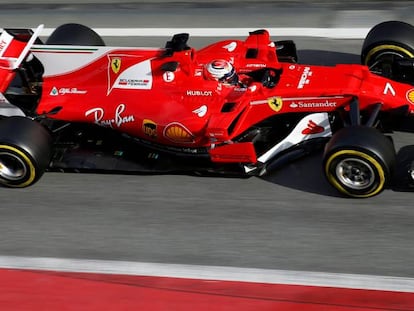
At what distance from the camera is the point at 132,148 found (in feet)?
26.0

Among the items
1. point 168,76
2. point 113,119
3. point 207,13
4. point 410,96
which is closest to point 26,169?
point 113,119

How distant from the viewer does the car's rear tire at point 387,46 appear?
325 inches

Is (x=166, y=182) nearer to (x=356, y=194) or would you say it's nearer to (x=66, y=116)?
(x=66, y=116)

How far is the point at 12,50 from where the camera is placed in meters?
8.34

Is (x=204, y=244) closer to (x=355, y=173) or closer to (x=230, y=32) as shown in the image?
(x=355, y=173)

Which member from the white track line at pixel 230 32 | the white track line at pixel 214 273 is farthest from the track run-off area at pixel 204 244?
the white track line at pixel 230 32

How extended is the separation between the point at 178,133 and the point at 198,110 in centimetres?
29

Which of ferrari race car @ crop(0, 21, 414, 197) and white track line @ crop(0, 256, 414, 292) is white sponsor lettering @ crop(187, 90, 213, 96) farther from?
white track line @ crop(0, 256, 414, 292)

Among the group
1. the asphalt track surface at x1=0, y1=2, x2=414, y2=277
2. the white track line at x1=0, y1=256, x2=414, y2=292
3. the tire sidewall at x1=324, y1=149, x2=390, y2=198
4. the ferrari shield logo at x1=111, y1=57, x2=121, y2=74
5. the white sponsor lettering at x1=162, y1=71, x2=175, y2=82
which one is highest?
the ferrari shield logo at x1=111, y1=57, x2=121, y2=74

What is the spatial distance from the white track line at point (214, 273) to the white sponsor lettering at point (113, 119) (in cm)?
163

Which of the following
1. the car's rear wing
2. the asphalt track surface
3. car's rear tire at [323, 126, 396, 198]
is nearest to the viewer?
the asphalt track surface

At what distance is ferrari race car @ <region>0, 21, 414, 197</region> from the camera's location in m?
7.37

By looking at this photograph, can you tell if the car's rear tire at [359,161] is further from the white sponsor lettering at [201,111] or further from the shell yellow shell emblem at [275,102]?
the white sponsor lettering at [201,111]

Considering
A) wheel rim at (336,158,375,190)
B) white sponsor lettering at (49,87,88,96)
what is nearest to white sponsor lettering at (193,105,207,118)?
white sponsor lettering at (49,87,88,96)
